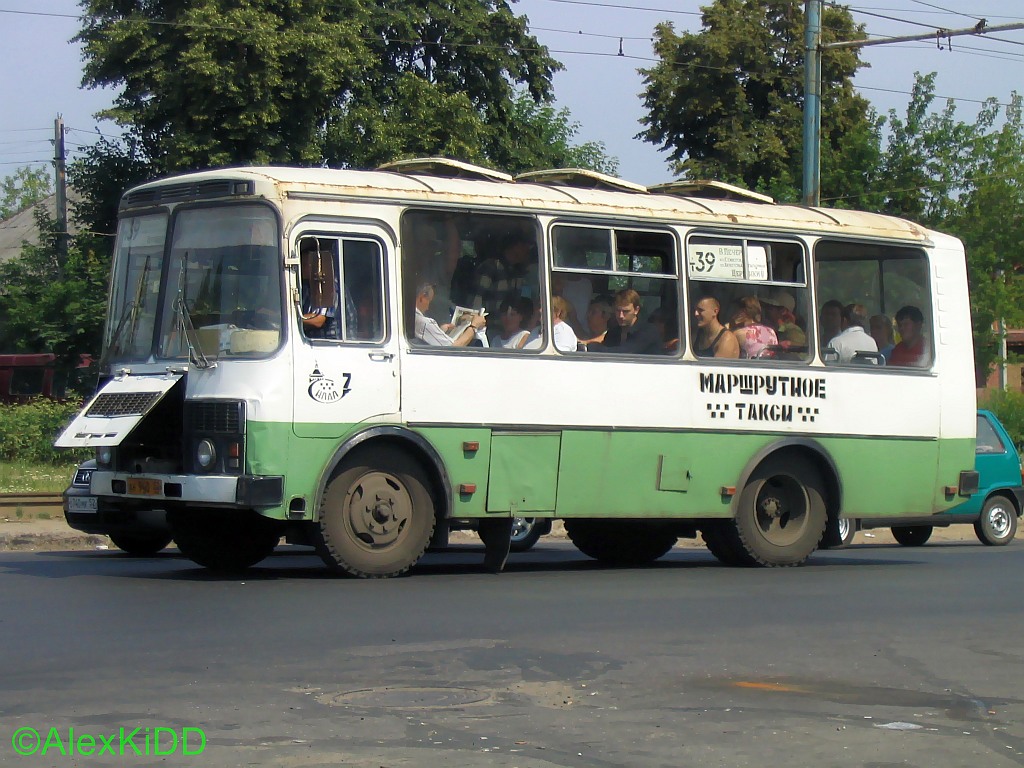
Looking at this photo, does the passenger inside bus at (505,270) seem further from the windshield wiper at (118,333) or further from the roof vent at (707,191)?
the windshield wiper at (118,333)

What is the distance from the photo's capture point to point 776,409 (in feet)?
44.8

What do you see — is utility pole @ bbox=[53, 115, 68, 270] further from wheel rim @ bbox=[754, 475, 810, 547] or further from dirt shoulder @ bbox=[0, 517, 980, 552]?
wheel rim @ bbox=[754, 475, 810, 547]

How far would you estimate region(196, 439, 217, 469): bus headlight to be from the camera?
1105 cm

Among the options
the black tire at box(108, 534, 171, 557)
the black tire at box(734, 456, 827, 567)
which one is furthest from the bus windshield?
the black tire at box(734, 456, 827, 567)

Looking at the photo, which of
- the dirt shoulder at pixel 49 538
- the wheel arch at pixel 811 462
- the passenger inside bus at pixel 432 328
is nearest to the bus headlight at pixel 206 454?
the passenger inside bus at pixel 432 328

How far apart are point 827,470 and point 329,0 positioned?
26.3 m

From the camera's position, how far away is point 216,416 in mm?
11109

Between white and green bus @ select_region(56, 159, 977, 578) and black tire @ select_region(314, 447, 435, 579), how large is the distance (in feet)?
0.06

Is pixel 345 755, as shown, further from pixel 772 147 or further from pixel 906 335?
pixel 772 147

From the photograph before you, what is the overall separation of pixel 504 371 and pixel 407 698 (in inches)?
217

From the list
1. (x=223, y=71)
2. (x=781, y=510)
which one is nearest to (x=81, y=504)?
(x=781, y=510)

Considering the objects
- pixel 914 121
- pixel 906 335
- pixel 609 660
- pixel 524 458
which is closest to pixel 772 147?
pixel 914 121

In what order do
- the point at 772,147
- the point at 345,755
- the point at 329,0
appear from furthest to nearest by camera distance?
the point at 772,147, the point at 329,0, the point at 345,755

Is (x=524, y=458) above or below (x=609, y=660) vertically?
above
